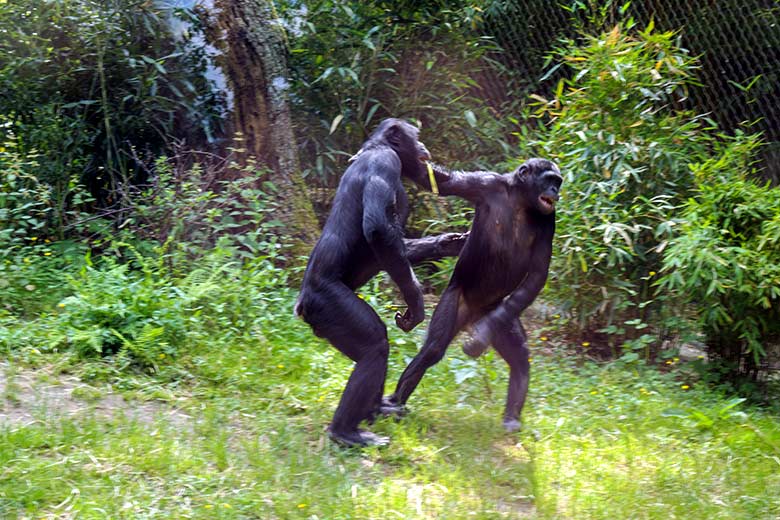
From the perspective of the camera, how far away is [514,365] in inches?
177

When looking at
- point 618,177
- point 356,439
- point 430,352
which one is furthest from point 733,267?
point 356,439

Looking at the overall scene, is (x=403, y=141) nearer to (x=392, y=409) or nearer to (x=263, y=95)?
(x=392, y=409)

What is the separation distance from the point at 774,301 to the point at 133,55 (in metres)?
5.44

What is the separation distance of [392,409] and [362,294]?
1644 mm

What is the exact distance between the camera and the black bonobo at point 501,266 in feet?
14.4

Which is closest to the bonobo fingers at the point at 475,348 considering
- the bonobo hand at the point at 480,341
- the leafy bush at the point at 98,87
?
the bonobo hand at the point at 480,341

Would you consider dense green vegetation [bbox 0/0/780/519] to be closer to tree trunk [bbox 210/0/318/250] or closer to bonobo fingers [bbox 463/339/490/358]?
tree trunk [bbox 210/0/318/250]

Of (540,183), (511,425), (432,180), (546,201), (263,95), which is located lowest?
(511,425)

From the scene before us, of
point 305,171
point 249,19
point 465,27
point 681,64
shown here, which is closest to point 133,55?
point 249,19

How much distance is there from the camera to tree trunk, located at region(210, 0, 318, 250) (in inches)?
262

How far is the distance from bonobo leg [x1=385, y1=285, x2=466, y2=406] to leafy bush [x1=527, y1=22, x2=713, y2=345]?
4.77ft

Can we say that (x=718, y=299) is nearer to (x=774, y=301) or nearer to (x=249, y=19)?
(x=774, y=301)

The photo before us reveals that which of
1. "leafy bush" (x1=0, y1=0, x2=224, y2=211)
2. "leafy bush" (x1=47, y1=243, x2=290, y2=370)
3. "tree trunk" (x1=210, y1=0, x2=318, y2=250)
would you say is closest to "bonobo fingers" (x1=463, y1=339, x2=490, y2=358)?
"leafy bush" (x1=47, y1=243, x2=290, y2=370)

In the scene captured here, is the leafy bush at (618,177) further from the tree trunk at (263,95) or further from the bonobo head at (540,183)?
the tree trunk at (263,95)
